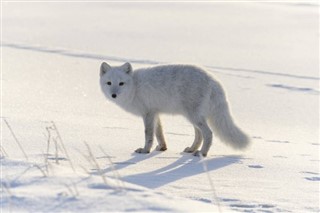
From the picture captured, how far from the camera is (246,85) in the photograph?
853 cm

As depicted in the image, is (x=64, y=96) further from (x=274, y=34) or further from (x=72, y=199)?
(x=274, y=34)

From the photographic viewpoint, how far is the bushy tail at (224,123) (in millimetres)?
5234

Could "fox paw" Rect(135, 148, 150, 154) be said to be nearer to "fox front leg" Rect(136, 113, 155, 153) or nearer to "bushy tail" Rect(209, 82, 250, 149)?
"fox front leg" Rect(136, 113, 155, 153)

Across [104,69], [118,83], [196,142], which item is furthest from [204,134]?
[104,69]

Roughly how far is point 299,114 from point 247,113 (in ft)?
1.89

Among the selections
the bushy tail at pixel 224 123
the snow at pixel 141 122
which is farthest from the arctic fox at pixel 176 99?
the snow at pixel 141 122

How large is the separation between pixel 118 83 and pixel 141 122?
93cm

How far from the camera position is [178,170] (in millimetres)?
4402

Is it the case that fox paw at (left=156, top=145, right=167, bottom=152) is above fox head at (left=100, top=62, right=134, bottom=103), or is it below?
below

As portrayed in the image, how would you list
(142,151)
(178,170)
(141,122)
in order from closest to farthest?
(178,170)
(142,151)
(141,122)

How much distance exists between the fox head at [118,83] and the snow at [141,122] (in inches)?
12.5

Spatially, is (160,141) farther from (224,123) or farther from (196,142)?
(224,123)

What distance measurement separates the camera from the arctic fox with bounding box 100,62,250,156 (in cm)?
521

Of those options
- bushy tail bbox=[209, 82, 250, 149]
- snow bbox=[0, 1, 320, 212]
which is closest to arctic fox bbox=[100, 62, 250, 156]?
bushy tail bbox=[209, 82, 250, 149]
